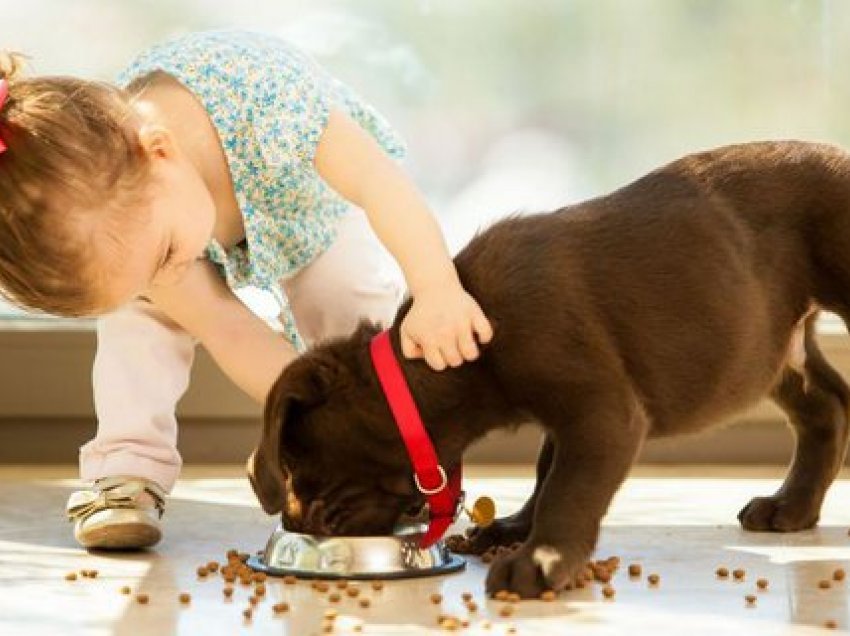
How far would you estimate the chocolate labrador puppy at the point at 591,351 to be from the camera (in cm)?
232

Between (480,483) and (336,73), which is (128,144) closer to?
(480,483)

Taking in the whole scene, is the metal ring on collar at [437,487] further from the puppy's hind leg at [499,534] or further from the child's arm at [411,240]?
the puppy's hind leg at [499,534]

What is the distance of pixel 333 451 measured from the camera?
2.37 m

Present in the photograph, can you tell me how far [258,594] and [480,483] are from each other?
1.39m

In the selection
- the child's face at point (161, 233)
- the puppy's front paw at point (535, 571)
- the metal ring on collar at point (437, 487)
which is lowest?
the puppy's front paw at point (535, 571)

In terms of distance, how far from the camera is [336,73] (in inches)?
162

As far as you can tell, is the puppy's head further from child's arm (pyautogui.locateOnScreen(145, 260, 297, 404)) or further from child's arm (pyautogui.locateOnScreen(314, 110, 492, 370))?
child's arm (pyautogui.locateOnScreen(145, 260, 297, 404))

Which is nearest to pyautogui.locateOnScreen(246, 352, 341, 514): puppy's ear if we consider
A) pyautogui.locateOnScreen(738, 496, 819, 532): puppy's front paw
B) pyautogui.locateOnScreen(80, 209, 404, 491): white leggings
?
pyautogui.locateOnScreen(80, 209, 404, 491): white leggings

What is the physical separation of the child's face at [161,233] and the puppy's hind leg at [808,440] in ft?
3.28

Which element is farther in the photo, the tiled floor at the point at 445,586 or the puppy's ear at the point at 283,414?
the puppy's ear at the point at 283,414

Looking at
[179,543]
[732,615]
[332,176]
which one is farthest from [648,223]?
[179,543]

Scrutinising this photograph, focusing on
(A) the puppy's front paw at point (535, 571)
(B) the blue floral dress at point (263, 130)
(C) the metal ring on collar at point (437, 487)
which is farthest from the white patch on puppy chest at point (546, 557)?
(B) the blue floral dress at point (263, 130)

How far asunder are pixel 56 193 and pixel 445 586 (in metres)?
0.75

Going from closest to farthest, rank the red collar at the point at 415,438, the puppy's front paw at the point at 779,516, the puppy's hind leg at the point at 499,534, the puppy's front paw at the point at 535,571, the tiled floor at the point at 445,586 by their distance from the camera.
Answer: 1. the tiled floor at the point at 445,586
2. the puppy's front paw at the point at 535,571
3. the red collar at the point at 415,438
4. the puppy's hind leg at the point at 499,534
5. the puppy's front paw at the point at 779,516
